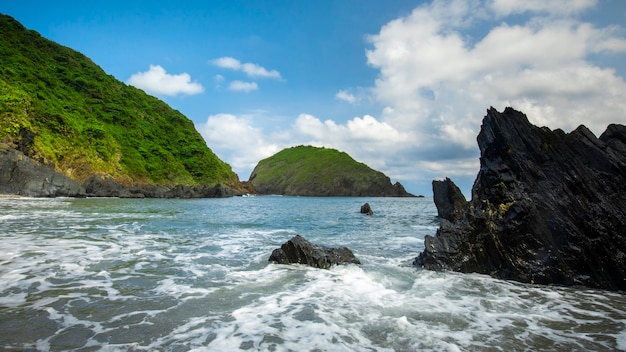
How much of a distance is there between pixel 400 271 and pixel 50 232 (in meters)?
15.2

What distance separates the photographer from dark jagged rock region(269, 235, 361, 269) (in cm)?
1055

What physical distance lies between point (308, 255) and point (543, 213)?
7190 mm

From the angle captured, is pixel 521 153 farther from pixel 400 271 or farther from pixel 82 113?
pixel 82 113

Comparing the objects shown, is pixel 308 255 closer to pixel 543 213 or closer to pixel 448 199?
pixel 543 213

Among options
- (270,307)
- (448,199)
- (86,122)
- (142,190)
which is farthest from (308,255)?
(86,122)

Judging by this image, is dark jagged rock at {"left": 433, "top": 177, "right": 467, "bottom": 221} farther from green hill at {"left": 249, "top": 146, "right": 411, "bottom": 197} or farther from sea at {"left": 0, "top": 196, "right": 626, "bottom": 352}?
green hill at {"left": 249, "top": 146, "right": 411, "bottom": 197}

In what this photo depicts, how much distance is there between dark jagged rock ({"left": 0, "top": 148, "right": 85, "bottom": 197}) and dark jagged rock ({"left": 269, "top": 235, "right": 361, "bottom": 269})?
4785 centimetres

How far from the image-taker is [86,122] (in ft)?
238

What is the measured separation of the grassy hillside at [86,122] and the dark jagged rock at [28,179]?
5546 mm

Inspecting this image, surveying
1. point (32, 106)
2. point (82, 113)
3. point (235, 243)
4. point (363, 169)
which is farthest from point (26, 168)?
point (363, 169)

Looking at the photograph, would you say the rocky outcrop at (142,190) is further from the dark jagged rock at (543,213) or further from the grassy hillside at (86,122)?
the dark jagged rock at (543,213)

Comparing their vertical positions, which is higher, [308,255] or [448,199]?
[448,199]

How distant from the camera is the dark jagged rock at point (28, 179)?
135ft

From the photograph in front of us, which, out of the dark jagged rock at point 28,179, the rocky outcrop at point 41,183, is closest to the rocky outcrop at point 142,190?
the rocky outcrop at point 41,183
